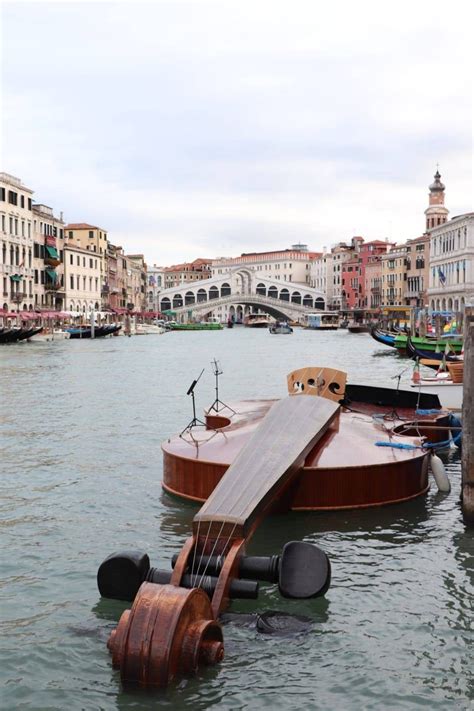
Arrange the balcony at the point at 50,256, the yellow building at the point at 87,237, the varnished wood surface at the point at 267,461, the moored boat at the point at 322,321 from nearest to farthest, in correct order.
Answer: the varnished wood surface at the point at 267,461 < the balcony at the point at 50,256 < the yellow building at the point at 87,237 < the moored boat at the point at 322,321

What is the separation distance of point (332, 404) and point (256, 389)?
11.6 m

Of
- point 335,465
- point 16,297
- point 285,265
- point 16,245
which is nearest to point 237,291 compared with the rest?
point 285,265

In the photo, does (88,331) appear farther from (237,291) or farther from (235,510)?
(237,291)

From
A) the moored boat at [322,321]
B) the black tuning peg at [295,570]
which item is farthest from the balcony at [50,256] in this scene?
the black tuning peg at [295,570]

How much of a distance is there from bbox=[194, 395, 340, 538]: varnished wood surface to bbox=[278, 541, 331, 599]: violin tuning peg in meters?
0.34

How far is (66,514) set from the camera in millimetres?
7453

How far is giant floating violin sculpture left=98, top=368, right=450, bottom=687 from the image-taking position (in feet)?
13.1

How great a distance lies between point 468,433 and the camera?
6.83 metres

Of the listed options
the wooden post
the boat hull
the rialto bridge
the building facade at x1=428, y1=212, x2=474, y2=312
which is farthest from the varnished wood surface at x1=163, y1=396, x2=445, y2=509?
the rialto bridge

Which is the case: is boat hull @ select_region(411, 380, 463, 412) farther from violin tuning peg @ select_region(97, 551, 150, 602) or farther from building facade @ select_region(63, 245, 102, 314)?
building facade @ select_region(63, 245, 102, 314)

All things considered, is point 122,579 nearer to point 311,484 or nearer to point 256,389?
point 311,484

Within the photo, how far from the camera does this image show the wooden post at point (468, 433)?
6801mm

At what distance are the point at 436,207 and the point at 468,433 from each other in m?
71.2

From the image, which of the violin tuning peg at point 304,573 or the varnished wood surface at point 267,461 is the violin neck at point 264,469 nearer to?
the varnished wood surface at point 267,461
